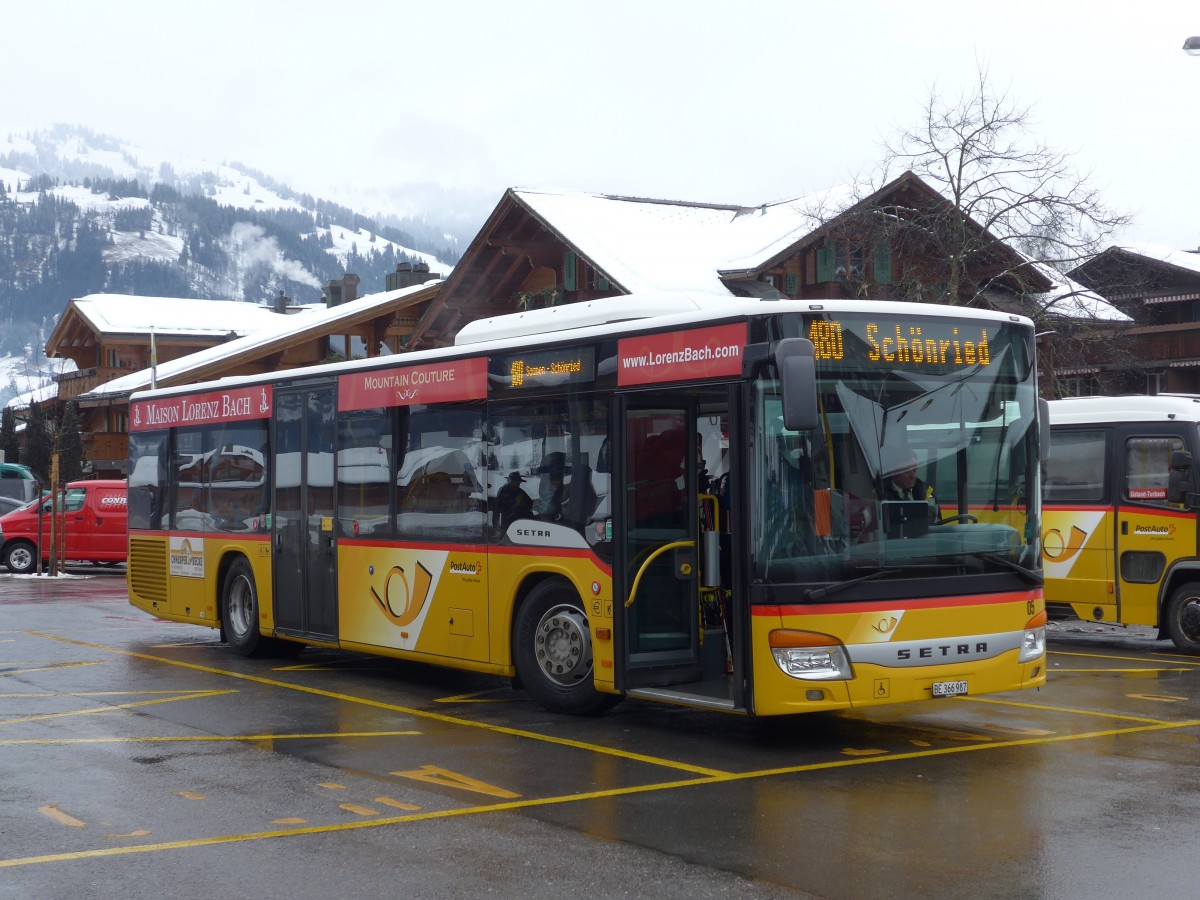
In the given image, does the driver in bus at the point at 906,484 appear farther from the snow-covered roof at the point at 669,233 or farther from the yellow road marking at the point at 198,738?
the snow-covered roof at the point at 669,233

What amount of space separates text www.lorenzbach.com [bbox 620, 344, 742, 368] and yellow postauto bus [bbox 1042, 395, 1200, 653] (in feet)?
25.3

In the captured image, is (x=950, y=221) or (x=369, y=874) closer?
(x=369, y=874)

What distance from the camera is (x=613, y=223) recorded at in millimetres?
37094

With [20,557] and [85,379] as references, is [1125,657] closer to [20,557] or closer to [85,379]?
[20,557]

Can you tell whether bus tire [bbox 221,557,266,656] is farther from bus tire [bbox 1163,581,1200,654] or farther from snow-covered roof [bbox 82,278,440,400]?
snow-covered roof [bbox 82,278,440,400]

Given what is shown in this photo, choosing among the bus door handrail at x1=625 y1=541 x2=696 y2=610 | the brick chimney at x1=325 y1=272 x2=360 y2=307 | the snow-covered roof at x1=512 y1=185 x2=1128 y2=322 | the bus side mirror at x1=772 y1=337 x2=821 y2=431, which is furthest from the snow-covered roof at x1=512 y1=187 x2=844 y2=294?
the brick chimney at x1=325 y1=272 x2=360 y2=307

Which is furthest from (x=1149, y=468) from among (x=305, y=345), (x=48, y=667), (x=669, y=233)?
(x=305, y=345)

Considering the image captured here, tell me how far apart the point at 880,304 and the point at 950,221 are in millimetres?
21323

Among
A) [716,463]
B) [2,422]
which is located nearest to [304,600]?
[716,463]

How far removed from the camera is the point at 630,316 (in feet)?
38.0

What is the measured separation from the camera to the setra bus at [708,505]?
9852 mm

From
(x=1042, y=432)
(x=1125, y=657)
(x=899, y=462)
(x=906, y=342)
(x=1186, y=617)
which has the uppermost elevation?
(x=906, y=342)

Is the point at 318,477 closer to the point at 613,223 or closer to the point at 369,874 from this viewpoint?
the point at 369,874

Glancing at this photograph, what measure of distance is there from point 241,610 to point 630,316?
687cm
